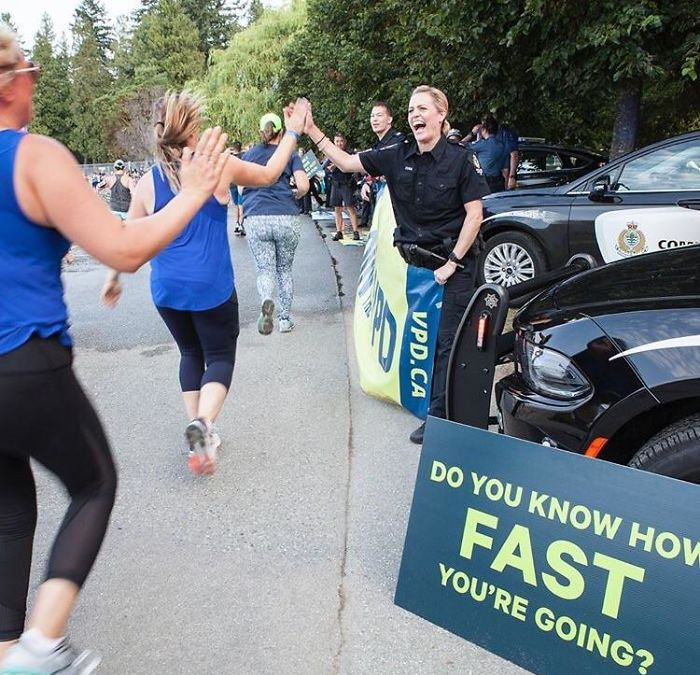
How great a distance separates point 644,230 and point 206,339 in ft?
14.4

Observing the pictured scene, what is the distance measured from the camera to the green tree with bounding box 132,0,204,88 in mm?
67688

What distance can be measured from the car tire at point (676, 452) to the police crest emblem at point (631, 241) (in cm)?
430

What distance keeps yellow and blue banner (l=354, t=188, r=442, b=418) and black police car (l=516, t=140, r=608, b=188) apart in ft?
18.5

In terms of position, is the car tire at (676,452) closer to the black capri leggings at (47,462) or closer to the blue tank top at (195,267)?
the black capri leggings at (47,462)

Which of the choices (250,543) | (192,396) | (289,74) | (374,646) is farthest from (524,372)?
(289,74)

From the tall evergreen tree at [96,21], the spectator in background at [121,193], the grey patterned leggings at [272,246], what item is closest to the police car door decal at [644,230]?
the grey patterned leggings at [272,246]

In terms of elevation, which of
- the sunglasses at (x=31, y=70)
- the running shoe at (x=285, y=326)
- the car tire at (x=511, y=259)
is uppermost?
the sunglasses at (x=31, y=70)

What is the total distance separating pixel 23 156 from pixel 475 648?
2.05 m

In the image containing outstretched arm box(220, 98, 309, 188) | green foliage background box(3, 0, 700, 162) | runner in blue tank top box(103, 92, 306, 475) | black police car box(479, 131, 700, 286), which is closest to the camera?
outstretched arm box(220, 98, 309, 188)

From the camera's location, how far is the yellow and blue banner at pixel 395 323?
164 inches

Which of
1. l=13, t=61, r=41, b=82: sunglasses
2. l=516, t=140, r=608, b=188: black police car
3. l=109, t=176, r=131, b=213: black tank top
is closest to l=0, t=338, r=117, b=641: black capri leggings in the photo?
l=13, t=61, r=41, b=82: sunglasses

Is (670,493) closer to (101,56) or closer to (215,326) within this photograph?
(215,326)

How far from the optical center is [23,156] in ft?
5.34

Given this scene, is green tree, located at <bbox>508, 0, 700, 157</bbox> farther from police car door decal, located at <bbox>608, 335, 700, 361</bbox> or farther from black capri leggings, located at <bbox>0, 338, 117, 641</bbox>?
black capri leggings, located at <bbox>0, 338, 117, 641</bbox>
